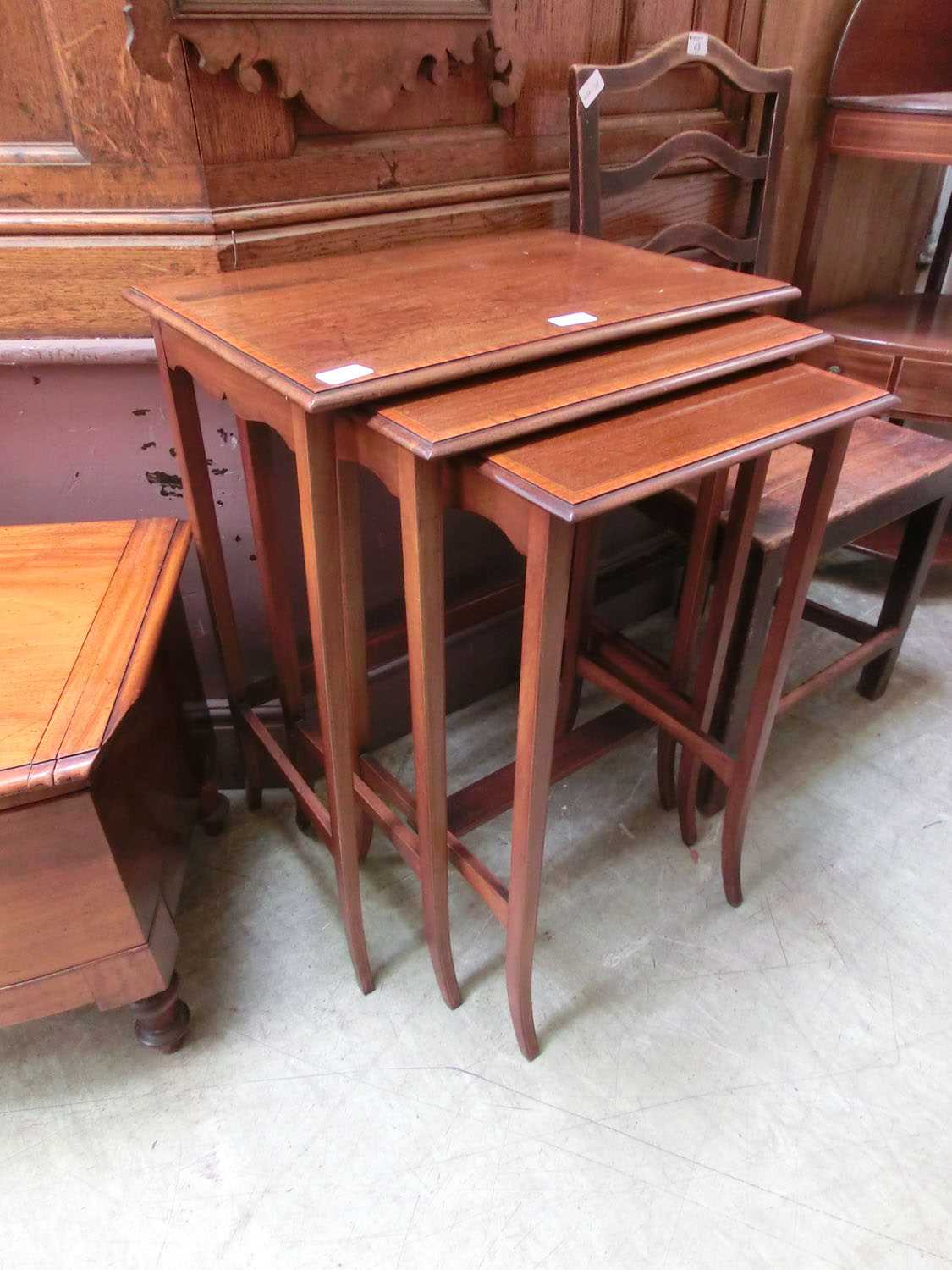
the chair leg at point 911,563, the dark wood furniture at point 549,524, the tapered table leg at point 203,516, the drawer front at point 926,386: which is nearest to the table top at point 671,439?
the dark wood furniture at point 549,524

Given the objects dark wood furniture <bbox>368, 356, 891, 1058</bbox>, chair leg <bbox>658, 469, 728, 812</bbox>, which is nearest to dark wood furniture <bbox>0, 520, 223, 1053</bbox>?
dark wood furniture <bbox>368, 356, 891, 1058</bbox>

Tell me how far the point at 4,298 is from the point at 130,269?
19cm

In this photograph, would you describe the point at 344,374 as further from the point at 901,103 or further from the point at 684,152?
the point at 901,103

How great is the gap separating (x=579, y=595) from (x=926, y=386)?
115 centimetres

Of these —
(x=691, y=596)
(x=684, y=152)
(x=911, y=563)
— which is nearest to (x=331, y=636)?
(x=691, y=596)

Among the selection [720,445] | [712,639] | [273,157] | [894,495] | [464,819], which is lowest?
[464,819]

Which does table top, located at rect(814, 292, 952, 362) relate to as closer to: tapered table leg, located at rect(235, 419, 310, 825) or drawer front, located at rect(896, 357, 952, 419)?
drawer front, located at rect(896, 357, 952, 419)

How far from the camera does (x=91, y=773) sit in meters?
0.93

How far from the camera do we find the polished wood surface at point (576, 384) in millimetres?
812

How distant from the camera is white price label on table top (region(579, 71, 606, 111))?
1.35 metres

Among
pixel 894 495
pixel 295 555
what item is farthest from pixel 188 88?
pixel 894 495

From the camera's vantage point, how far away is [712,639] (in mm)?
1428

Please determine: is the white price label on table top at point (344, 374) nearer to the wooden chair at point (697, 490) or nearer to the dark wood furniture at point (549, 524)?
the dark wood furniture at point (549, 524)

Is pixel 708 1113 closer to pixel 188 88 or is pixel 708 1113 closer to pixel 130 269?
pixel 130 269
